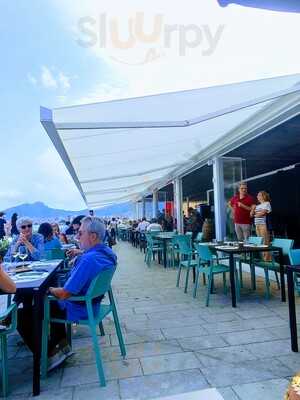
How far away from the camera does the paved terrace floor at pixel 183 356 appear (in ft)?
7.22

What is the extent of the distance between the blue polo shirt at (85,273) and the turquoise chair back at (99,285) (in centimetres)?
3

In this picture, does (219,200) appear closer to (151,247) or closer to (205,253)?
(151,247)

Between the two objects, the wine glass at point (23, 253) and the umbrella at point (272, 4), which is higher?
the umbrella at point (272, 4)

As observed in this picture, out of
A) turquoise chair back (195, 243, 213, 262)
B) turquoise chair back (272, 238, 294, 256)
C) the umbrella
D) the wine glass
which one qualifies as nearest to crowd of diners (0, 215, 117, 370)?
the wine glass

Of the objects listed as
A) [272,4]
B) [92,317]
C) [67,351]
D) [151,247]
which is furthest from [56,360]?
[151,247]

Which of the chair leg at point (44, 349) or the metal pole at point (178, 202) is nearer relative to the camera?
the chair leg at point (44, 349)

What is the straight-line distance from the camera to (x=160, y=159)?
7.95 m

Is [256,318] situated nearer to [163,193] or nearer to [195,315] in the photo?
[195,315]

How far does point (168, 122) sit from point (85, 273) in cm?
262

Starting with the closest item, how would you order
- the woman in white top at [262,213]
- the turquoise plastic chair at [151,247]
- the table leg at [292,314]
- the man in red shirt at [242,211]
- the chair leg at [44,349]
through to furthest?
the chair leg at [44,349] < the table leg at [292,314] < the woman in white top at [262,213] < the man in red shirt at [242,211] < the turquoise plastic chair at [151,247]

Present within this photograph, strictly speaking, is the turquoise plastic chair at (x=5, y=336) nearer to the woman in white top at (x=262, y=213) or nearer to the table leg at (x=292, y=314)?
the table leg at (x=292, y=314)

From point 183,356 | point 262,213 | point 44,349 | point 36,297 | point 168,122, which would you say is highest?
point 168,122

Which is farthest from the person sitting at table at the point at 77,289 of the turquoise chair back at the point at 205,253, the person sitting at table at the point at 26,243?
the turquoise chair back at the point at 205,253

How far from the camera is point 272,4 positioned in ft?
4.07
